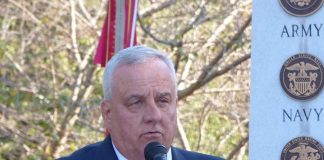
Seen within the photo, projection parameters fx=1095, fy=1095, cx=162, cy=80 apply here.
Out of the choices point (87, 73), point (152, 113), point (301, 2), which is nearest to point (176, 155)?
point (152, 113)

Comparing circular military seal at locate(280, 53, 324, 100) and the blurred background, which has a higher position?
circular military seal at locate(280, 53, 324, 100)

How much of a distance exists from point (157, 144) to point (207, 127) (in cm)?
682

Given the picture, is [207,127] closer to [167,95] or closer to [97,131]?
[97,131]

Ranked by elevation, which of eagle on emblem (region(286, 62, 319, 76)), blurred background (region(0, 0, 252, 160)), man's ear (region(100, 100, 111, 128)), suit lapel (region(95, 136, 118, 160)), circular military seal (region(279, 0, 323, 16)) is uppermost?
circular military seal (region(279, 0, 323, 16))

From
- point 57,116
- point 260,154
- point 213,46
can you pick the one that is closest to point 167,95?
point 260,154

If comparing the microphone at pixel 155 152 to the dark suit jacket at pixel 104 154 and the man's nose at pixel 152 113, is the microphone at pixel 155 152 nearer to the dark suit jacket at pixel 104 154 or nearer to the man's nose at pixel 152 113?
the man's nose at pixel 152 113

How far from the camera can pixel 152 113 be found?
3.53 meters

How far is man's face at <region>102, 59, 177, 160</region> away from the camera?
139 inches

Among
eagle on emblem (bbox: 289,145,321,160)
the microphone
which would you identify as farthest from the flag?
the microphone

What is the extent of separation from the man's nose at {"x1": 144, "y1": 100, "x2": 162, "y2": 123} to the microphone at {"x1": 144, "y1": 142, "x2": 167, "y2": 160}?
6.8 inches

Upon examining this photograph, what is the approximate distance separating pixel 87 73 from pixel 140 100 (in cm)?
651

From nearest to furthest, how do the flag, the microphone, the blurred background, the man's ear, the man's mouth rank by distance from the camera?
1. the microphone
2. the man's mouth
3. the man's ear
4. the flag
5. the blurred background

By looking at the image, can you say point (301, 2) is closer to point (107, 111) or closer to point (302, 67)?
point (302, 67)

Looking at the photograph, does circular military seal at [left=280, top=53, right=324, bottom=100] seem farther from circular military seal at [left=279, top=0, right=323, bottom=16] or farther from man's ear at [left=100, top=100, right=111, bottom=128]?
man's ear at [left=100, top=100, right=111, bottom=128]
